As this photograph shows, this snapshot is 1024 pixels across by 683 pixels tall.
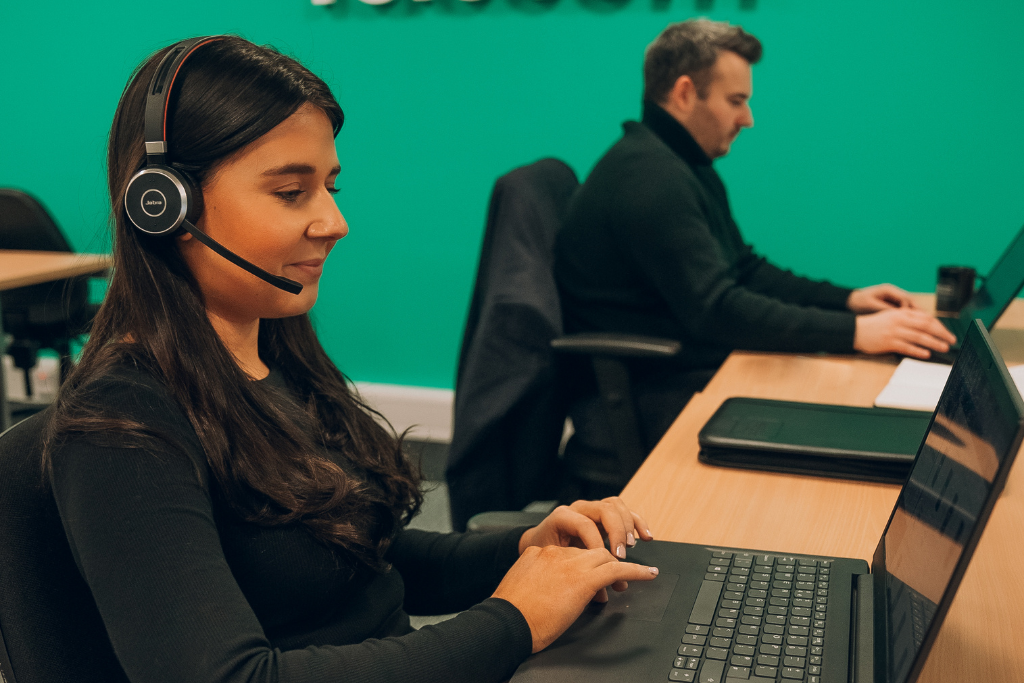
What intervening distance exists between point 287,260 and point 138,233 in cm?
13

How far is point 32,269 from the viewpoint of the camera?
8.62 ft

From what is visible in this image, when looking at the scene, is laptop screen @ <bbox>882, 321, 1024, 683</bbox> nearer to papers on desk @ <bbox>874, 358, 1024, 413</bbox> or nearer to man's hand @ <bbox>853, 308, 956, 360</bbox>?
papers on desk @ <bbox>874, 358, 1024, 413</bbox>

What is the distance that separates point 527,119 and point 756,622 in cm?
230

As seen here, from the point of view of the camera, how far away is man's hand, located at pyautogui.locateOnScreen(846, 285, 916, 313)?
2.04 metres

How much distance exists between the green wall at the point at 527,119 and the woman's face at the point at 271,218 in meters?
1.83

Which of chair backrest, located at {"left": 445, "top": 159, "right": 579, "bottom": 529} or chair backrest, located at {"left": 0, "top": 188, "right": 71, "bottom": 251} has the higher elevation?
chair backrest, located at {"left": 445, "top": 159, "right": 579, "bottom": 529}

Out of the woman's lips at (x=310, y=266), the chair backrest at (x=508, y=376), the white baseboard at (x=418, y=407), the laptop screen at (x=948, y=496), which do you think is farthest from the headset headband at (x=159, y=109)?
the white baseboard at (x=418, y=407)

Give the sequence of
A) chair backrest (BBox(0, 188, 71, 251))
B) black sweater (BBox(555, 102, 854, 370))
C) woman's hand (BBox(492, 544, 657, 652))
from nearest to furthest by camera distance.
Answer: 1. woman's hand (BBox(492, 544, 657, 652))
2. black sweater (BBox(555, 102, 854, 370))
3. chair backrest (BBox(0, 188, 71, 251))

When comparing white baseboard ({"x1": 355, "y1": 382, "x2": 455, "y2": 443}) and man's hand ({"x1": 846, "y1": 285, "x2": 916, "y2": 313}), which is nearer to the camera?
man's hand ({"x1": 846, "y1": 285, "x2": 916, "y2": 313})

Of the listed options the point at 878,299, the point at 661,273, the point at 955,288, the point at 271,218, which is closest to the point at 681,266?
the point at 661,273

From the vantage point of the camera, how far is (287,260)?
33.9 inches

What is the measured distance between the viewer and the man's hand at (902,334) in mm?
1700

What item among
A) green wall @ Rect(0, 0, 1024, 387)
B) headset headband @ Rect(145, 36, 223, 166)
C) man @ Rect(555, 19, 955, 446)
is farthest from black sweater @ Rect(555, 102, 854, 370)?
headset headband @ Rect(145, 36, 223, 166)

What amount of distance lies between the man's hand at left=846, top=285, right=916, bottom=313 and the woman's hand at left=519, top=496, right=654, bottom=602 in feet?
4.31
